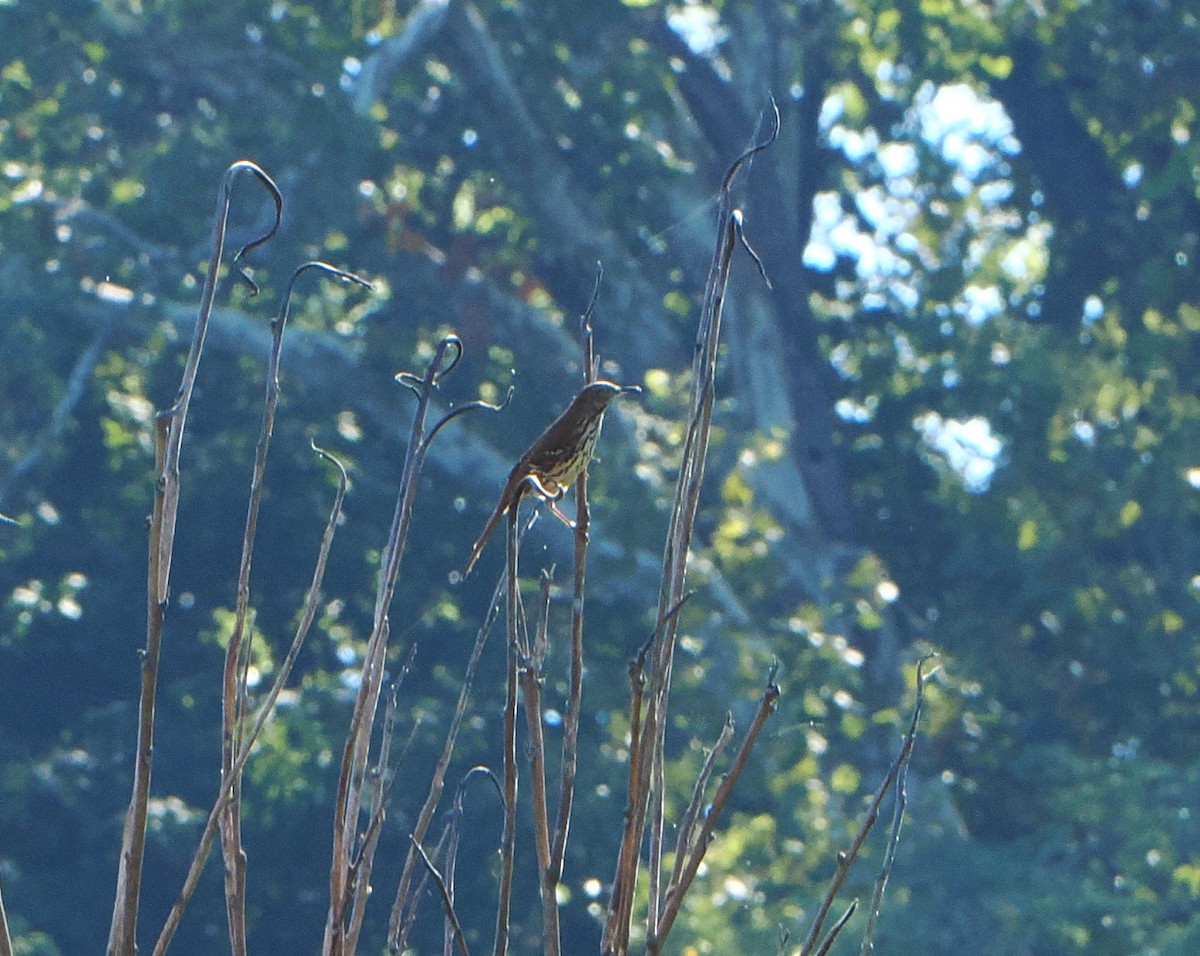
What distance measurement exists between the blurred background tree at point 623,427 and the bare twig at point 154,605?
6.85 metres

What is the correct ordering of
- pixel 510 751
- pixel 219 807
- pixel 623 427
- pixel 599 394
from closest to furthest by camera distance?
pixel 510 751 → pixel 219 807 → pixel 599 394 → pixel 623 427

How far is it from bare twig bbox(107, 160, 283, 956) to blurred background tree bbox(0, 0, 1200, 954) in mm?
6850

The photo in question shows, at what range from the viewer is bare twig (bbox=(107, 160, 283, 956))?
0.97m

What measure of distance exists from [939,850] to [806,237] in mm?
4047

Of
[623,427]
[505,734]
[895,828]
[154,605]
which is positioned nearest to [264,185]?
[154,605]

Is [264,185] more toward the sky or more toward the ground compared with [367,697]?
more toward the sky

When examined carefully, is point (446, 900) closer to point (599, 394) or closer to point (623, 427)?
point (599, 394)

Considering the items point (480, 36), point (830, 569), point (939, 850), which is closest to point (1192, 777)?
point (939, 850)

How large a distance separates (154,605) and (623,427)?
7.50 meters

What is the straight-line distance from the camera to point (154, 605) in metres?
1.00

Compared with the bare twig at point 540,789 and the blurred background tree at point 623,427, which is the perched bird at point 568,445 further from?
the blurred background tree at point 623,427

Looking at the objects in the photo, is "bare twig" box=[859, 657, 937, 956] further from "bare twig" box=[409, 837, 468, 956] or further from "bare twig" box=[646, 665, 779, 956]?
"bare twig" box=[409, 837, 468, 956]

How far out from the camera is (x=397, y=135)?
30.9 ft

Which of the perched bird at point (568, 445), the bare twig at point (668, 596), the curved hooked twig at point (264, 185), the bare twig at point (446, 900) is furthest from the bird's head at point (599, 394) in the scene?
the bare twig at point (446, 900)
